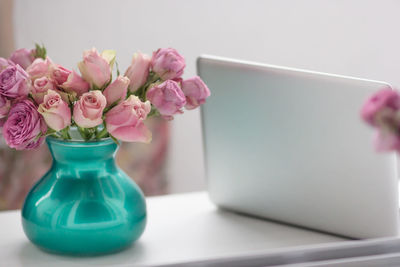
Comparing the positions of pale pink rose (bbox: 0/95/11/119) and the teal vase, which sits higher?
pale pink rose (bbox: 0/95/11/119)

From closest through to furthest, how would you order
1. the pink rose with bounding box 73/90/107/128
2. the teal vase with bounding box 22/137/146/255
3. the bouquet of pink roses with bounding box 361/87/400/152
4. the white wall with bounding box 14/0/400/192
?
the bouquet of pink roses with bounding box 361/87/400/152 < the pink rose with bounding box 73/90/107/128 < the teal vase with bounding box 22/137/146/255 < the white wall with bounding box 14/0/400/192

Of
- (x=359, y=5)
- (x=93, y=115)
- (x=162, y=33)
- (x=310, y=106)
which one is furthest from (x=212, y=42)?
(x=93, y=115)

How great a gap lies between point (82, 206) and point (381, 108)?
0.69m

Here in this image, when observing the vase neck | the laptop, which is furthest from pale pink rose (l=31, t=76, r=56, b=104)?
the laptop

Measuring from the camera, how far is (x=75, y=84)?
0.94m

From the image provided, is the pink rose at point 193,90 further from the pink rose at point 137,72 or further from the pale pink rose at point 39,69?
the pale pink rose at point 39,69

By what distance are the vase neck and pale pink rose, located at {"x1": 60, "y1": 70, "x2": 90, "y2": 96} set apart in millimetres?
102

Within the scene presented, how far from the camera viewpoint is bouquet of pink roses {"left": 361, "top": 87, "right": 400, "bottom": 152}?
410mm

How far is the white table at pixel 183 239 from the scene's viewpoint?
104cm

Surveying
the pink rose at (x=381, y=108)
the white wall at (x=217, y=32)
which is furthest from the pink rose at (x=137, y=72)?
the white wall at (x=217, y=32)

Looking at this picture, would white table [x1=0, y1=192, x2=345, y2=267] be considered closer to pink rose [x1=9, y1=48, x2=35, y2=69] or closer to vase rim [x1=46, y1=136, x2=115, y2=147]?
vase rim [x1=46, y1=136, x2=115, y2=147]

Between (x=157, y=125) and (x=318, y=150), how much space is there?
58.4 inches

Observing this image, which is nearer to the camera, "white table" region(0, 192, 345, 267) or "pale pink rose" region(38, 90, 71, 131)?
"pale pink rose" region(38, 90, 71, 131)

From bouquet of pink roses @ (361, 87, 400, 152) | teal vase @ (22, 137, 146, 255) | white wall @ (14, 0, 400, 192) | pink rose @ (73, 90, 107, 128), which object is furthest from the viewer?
white wall @ (14, 0, 400, 192)
